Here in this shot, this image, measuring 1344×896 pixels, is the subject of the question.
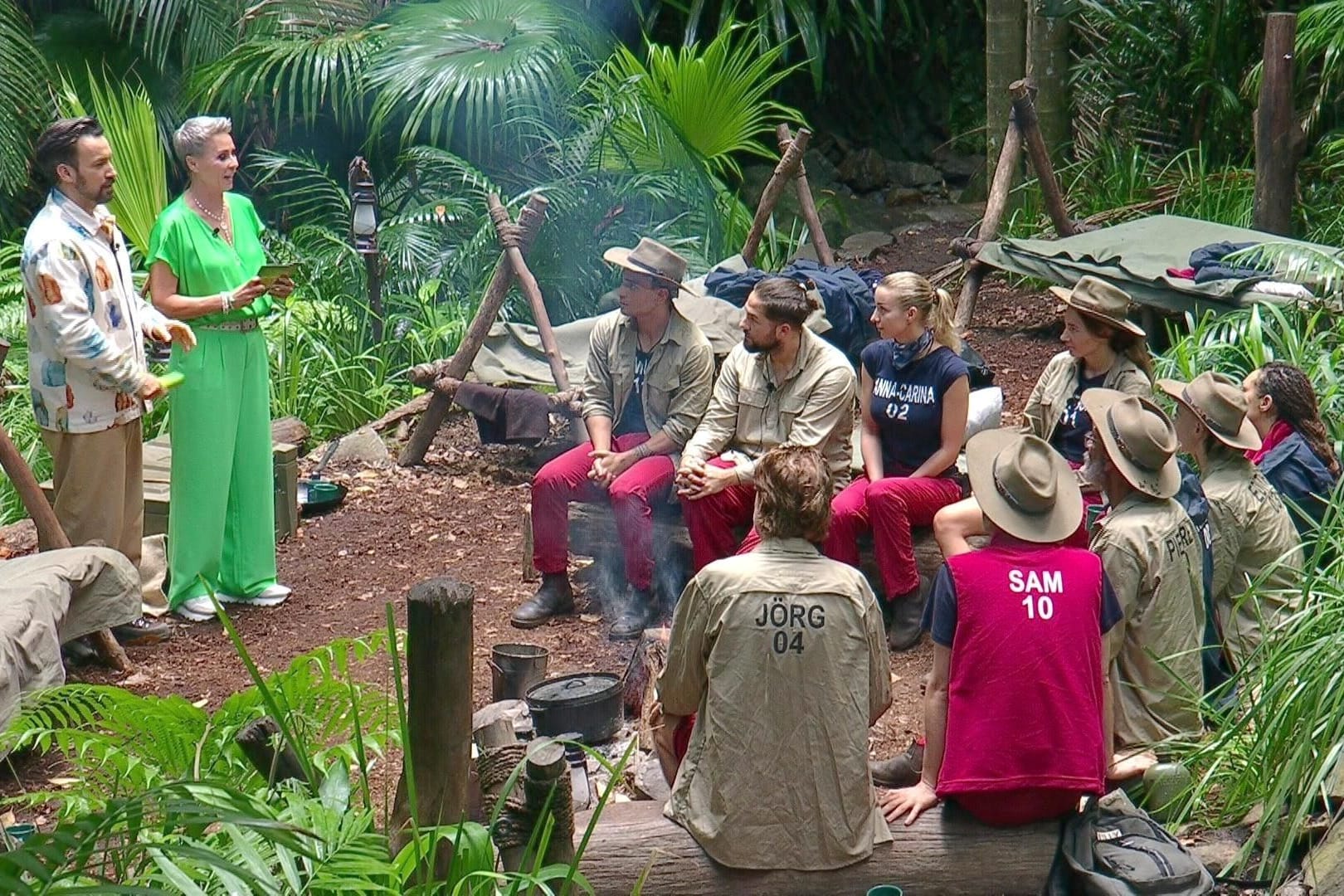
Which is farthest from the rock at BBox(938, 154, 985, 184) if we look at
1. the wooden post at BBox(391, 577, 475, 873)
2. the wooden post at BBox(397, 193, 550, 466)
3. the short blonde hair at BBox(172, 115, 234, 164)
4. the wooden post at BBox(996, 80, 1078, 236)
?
A: the wooden post at BBox(391, 577, 475, 873)

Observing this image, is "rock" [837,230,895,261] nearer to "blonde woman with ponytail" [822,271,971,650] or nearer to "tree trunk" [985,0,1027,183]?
"tree trunk" [985,0,1027,183]

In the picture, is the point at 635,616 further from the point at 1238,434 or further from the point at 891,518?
the point at 1238,434

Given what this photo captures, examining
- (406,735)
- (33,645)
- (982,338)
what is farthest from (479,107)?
(406,735)

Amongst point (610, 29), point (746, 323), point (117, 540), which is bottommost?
point (117, 540)

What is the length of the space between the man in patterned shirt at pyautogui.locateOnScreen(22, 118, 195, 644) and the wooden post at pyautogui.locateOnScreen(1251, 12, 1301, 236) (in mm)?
5728

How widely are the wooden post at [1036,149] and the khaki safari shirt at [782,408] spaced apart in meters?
3.44

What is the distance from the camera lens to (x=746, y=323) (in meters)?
5.87

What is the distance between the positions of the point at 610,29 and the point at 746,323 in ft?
26.1

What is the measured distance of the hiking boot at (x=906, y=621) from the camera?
5910 millimetres

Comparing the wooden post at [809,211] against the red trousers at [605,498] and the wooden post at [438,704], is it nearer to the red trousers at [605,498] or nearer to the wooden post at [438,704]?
the red trousers at [605,498]

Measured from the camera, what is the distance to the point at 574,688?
16.6ft

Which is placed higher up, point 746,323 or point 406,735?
point 746,323

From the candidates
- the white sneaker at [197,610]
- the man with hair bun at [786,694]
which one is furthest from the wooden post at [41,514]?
the man with hair bun at [786,694]

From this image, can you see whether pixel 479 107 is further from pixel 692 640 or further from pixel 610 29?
pixel 692 640
